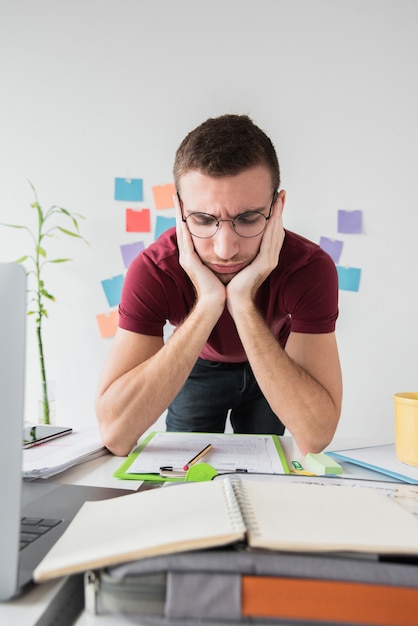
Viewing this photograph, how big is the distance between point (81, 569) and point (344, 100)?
230 cm

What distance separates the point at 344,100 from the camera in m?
2.24

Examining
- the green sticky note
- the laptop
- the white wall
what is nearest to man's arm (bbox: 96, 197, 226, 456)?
the green sticky note

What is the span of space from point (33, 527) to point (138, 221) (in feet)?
6.26

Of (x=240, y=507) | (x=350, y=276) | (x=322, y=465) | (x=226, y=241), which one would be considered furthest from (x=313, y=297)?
(x=350, y=276)

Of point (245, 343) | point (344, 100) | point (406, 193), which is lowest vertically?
point (245, 343)

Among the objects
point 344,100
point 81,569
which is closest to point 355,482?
point 81,569

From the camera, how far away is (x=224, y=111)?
2299 mm

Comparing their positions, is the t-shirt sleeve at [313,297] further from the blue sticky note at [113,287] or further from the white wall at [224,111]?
the blue sticky note at [113,287]

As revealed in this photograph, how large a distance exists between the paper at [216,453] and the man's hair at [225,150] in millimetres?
536

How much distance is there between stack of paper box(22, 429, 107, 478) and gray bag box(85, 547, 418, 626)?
0.39 meters

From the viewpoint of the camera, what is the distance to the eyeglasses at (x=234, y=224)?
106 cm

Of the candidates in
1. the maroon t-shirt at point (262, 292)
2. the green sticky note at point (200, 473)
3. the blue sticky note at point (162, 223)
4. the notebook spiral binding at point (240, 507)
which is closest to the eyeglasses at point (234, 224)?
the maroon t-shirt at point (262, 292)

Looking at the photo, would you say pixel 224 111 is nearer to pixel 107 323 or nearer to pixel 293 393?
pixel 107 323

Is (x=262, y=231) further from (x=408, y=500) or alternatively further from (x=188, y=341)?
(x=408, y=500)
